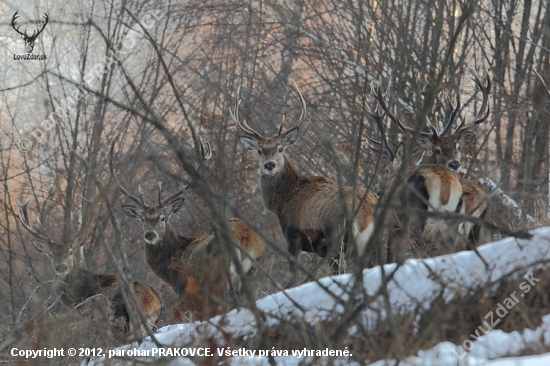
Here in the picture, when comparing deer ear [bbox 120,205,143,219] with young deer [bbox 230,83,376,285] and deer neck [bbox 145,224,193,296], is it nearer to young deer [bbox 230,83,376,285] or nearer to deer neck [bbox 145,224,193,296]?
deer neck [bbox 145,224,193,296]

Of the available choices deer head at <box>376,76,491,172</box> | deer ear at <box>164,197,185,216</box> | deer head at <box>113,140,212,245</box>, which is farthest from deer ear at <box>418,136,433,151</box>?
deer ear at <box>164,197,185,216</box>

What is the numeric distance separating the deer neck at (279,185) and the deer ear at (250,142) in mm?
390

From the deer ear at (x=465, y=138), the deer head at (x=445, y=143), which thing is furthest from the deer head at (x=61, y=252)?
the deer ear at (x=465, y=138)

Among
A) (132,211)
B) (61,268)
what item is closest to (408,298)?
(61,268)

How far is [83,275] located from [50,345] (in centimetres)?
438

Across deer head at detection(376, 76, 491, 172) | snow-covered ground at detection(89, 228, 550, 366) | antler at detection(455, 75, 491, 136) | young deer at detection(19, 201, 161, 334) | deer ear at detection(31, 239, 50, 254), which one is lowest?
snow-covered ground at detection(89, 228, 550, 366)

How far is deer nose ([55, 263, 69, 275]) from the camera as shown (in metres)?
10.3

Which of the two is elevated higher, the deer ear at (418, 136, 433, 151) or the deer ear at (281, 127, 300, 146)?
the deer ear at (281, 127, 300, 146)

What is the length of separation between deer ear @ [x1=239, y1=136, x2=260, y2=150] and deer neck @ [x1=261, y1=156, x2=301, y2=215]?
1.28 ft

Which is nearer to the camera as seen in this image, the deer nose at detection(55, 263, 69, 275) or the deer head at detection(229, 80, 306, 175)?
the deer nose at detection(55, 263, 69, 275)

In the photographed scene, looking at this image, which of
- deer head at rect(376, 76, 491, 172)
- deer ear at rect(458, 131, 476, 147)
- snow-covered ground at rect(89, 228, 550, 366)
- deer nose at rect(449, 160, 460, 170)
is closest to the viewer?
snow-covered ground at rect(89, 228, 550, 366)

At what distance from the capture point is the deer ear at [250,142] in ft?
36.0

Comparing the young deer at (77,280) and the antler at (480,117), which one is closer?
the young deer at (77,280)

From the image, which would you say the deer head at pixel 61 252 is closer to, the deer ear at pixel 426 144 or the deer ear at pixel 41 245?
the deer ear at pixel 41 245
